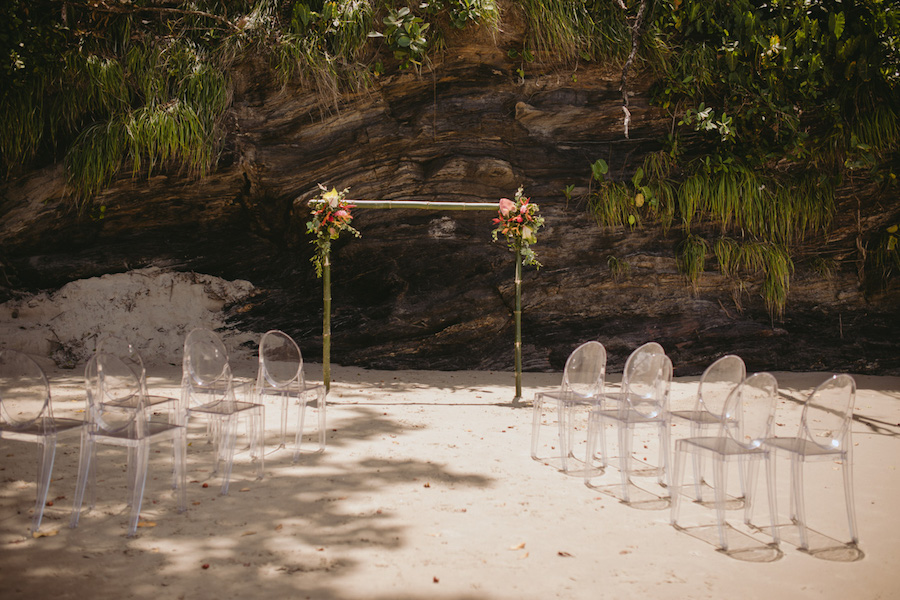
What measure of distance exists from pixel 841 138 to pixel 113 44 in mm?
8433

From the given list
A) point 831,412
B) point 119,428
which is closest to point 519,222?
point 831,412

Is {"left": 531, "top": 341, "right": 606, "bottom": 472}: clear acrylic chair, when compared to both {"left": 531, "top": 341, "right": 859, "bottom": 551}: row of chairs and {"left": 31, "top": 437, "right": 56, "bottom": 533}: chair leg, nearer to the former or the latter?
{"left": 531, "top": 341, "right": 859, "bottom": 551}: row of chairs

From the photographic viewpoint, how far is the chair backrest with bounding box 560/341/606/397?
14.0ft

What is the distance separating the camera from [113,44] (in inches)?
296

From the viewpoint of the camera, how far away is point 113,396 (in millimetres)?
3270

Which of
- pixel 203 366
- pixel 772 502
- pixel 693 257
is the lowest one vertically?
pixel 772 502

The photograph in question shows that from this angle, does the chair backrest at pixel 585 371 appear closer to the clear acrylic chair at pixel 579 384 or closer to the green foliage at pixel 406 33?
the clear acrylic chair at pixel 579 384

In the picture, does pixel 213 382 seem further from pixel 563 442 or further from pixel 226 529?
pixel 563 442

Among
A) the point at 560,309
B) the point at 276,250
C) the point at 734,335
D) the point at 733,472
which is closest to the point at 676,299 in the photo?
the point at 734,335

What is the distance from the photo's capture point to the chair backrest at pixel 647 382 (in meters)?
3.83

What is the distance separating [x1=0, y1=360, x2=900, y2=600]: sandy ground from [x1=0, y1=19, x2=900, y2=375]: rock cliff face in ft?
10.9

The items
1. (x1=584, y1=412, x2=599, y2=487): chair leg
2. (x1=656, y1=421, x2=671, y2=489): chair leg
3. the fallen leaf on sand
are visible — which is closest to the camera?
the fallen leaf on sand

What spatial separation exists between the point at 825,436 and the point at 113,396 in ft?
11.2

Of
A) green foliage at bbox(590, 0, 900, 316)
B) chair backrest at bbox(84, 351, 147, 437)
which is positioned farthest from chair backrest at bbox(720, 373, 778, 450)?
green foliage at bbox(590, 0, 900, 316)
